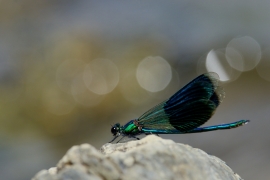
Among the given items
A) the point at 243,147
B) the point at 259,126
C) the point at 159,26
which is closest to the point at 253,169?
the point at 243,147

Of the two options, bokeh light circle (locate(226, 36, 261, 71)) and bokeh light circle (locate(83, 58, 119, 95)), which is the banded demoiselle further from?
bokeh light circle (locate(226, 36, 261, 71))

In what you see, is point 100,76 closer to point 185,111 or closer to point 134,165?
point 185,111

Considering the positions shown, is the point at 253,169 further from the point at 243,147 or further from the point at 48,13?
the point at 48,13

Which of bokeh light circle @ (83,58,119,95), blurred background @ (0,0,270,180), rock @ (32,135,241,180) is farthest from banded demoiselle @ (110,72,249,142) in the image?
bokeh light circle @ (83,58,119,95)

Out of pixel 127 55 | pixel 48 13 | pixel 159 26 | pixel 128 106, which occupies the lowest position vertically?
pixel 128 106

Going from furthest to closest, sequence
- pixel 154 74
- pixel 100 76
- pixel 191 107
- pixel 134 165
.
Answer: pixel 154 74
pixel 100 76
pixel 191 107
pixel 134 165

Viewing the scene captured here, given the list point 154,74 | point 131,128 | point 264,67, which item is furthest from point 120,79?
point 131,128
